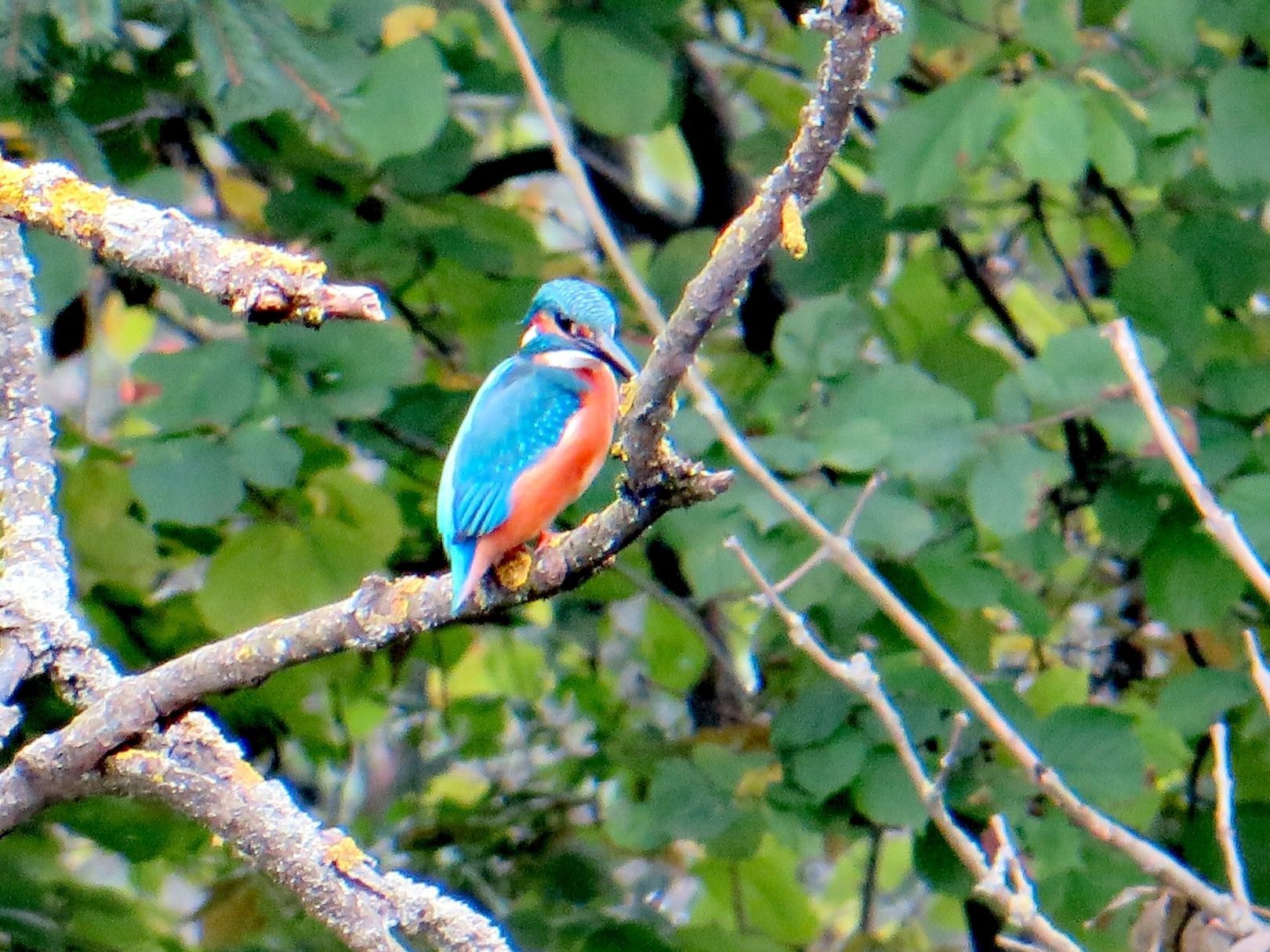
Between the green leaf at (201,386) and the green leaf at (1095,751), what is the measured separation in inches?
63.6

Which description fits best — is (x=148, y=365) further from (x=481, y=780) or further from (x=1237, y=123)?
(x=481, y=780)

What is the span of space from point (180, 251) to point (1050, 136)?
73.1 inches

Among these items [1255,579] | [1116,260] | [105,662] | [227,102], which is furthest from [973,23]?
[105,662]

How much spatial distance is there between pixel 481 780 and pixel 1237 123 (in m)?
3.02

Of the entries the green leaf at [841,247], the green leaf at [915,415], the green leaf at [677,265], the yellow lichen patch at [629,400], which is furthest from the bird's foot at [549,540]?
the green leaf at [841,247]

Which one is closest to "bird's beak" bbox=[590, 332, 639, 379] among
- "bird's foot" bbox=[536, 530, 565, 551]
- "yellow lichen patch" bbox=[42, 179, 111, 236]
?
"bird's foot" bbox=[536, 530, 565, 551]

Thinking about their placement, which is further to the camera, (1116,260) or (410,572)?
(1116,260)

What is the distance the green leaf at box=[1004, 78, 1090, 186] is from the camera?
9.40 feet

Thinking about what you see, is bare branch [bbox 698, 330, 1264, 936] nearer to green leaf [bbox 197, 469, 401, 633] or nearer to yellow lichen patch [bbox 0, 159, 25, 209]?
green leaf [bbox 197, 469, 401, 633]

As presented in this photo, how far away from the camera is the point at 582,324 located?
8.31 feet

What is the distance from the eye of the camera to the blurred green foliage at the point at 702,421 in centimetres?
Answer: 295

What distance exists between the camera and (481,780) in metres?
5.14

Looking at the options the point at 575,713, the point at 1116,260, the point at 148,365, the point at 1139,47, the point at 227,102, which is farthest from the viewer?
the point at 575,713

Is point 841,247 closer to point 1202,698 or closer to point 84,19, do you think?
point 1202,698
